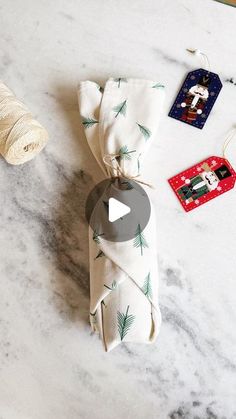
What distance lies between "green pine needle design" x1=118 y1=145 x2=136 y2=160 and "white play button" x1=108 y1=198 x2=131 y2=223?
3.6 inches

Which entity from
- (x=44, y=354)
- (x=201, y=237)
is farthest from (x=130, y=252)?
(x=44, y=354)

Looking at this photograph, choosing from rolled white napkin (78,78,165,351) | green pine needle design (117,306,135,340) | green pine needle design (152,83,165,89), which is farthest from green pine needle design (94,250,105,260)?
green pine needle design (152,83,165,89)

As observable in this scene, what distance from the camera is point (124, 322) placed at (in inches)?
33.7

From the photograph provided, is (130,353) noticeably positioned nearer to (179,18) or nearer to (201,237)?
(201,237)

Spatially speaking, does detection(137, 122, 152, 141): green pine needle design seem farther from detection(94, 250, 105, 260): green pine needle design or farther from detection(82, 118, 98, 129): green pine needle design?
detection(94, 250, 105, 260): green pine needle design

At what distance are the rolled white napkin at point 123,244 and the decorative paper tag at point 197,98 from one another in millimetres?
50

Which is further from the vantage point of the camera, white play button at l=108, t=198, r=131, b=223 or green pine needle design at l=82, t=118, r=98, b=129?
green pine needle design at l=82, t=118, r=98, b=129

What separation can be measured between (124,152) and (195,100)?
0.63ft

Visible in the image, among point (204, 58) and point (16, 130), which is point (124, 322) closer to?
point (16, 130)

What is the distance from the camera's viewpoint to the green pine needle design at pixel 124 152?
0.90m

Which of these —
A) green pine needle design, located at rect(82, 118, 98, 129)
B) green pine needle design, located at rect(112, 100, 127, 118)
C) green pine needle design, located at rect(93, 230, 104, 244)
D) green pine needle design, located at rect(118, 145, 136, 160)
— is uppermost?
green pine needle design, located at rect(112, 100, 127, 118)

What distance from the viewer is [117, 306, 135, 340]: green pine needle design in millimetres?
856

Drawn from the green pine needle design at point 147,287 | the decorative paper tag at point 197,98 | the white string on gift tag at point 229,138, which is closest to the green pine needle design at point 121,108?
the decorative paper tag at point 197,98

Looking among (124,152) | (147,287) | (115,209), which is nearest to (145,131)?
(124,152)
